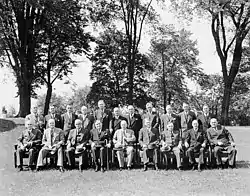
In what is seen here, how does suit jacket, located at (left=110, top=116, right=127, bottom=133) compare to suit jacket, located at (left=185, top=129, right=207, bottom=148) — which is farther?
suit jacket, located at (left=110, top=116, right=127, bottom=133)

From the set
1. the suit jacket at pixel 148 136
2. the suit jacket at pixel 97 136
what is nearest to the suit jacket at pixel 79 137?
the suit jacket at pixel 97 136

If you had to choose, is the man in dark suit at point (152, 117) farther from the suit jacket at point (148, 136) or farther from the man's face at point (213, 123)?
the man's face at point (213, 123)

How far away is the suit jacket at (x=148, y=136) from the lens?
11.1m

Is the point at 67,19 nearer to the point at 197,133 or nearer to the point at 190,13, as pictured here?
the point at 190,13

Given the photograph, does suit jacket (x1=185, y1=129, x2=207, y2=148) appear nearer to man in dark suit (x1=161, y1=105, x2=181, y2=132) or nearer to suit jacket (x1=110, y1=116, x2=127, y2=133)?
man in dark suit (x1=161, y1=105, x2=181, y2=132)

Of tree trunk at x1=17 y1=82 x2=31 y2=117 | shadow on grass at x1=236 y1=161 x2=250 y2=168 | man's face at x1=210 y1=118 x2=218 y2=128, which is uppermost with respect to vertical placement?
tree trunk at x1=17 y1=82 x2=31 y2=117

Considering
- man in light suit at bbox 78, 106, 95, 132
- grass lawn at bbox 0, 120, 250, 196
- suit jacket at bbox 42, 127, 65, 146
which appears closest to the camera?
grass lawn at bbox 0, 120, 250, 196

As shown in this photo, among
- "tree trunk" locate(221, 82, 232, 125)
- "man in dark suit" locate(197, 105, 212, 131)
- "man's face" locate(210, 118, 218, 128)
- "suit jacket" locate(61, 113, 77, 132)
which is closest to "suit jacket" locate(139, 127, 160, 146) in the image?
"man in dark suit" locate(197, 105, 212, 131)

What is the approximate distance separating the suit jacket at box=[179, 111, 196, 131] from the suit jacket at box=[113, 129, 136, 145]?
1.61m

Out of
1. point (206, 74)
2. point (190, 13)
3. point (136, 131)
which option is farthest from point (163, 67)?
point (136, 131)

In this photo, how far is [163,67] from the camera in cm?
4131

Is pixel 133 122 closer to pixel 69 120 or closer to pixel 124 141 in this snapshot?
pixel 124 141

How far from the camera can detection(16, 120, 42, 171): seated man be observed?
35.2ft

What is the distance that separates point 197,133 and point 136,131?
1.77 meters
